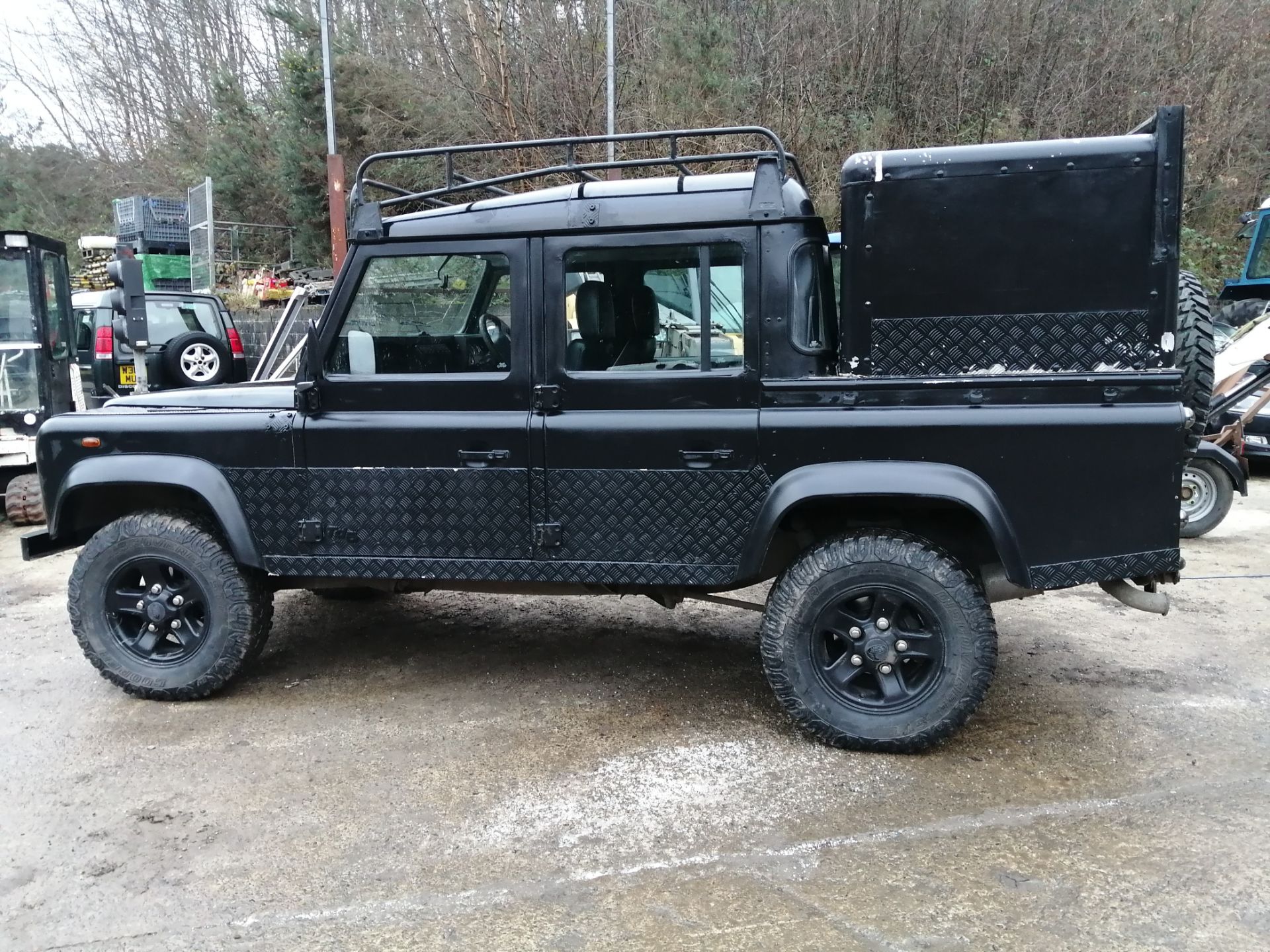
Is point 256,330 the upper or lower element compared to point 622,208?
lower

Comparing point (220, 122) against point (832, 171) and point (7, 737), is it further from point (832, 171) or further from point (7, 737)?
point (7, 737)

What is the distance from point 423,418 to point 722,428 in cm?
122

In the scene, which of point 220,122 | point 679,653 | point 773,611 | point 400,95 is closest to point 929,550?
point 773,611

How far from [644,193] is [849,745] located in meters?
2.27

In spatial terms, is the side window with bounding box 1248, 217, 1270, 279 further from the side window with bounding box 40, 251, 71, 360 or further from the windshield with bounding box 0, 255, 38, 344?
the windshield with bounding box 0, 255, 38, 344

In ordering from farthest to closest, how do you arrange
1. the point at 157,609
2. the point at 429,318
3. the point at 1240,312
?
1. the point at 1240,312
2. the point at 157,609
3. the point at 429,318

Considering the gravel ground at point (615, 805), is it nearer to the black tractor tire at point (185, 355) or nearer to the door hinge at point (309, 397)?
the door hinge at point (309, 397)

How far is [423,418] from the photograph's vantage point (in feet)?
12.9

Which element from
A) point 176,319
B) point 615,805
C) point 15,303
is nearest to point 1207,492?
point 615,805

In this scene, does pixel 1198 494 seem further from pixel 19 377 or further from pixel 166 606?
pixel 19 377

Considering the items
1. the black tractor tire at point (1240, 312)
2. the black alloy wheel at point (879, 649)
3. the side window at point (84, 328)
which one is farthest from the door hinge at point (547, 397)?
the black tractor tire at point (1240, 312)

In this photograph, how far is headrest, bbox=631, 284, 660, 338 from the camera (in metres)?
3.77

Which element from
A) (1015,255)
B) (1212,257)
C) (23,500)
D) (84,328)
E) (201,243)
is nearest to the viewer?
(1015,255)

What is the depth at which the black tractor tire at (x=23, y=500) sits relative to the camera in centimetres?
789
